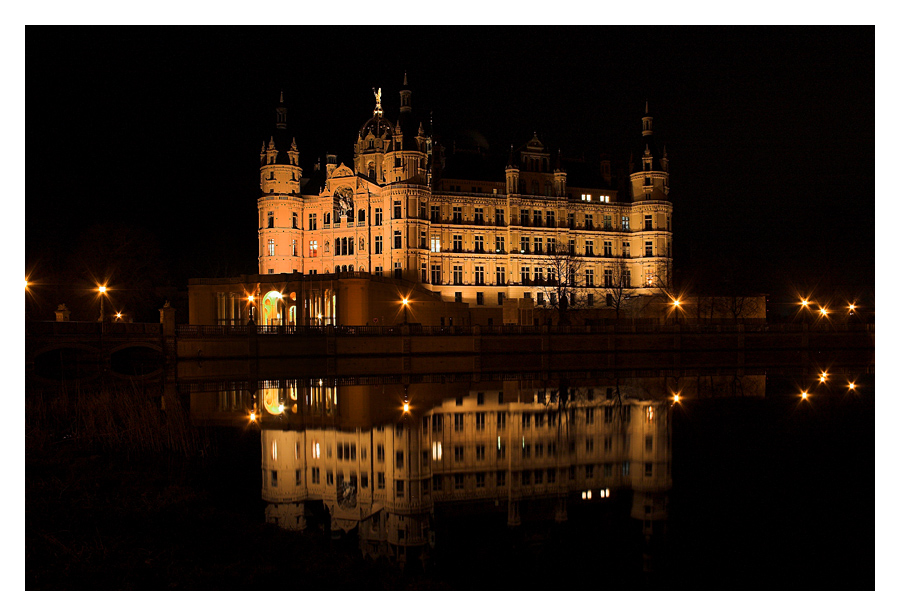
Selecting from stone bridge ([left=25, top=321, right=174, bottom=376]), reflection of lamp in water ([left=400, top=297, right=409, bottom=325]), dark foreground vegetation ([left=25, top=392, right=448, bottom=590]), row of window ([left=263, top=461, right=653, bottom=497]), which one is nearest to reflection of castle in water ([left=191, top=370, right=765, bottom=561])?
row of window ([left=263, top=461, right=653, bottom=497])

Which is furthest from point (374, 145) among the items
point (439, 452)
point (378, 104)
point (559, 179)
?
point (439, 452)

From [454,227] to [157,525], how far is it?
6048 cm

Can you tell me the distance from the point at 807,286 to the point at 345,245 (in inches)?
1873

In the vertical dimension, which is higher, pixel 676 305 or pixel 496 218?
pixel 496 218

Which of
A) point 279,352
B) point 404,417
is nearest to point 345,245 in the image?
point 279,352

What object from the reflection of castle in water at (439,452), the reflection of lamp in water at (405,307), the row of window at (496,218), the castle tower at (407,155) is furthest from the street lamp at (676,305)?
the reflection of castle in water at (439,452)

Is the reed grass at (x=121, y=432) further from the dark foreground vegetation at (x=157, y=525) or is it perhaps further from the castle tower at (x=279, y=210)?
the castle tower at (x=279, y=210)

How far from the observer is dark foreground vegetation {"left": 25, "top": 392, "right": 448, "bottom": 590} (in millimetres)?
10695

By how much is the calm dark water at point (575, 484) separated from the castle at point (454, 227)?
1240 inches

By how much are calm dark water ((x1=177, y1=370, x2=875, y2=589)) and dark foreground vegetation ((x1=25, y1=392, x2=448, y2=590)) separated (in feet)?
2.36

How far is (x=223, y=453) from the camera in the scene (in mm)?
20719

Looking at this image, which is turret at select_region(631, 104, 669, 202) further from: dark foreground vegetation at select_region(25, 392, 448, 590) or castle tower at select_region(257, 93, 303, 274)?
dark foreground vegetation at select_region(25, 392, 448, 590)

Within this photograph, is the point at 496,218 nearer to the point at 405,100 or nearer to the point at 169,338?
the point at 405,100

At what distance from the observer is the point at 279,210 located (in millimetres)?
69875
